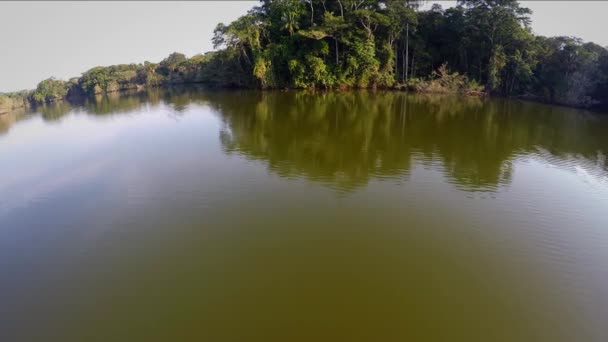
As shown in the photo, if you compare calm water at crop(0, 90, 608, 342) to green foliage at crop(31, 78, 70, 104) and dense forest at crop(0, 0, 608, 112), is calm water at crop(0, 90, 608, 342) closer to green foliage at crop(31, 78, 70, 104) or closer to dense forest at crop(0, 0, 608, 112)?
dense forest at crop(0, 0, 608, 112)

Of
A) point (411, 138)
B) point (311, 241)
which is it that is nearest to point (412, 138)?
point (411, 138)

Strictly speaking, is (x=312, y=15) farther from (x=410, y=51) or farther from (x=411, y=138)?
(x=411, y=138)

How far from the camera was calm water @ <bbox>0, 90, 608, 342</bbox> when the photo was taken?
17.9ft

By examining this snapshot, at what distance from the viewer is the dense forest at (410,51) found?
2534cm

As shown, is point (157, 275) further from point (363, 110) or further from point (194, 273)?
point (363, 110)

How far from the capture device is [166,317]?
5559mm

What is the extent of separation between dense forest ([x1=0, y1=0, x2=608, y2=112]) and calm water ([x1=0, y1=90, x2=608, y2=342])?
12.2 meters

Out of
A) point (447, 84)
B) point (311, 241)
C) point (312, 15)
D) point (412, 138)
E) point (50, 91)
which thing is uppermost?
point (312, 15)

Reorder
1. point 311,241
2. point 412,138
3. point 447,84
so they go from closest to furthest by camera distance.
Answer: point 311,241 < point 412,138 < point 447,84

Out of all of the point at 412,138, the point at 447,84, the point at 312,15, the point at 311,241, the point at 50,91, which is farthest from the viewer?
the point at 50,91

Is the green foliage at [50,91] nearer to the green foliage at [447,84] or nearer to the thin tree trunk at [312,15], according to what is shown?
the thin tree trunk at [312,15]

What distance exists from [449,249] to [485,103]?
2315cm

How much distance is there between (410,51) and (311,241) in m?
33.1

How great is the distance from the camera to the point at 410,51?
116ft
